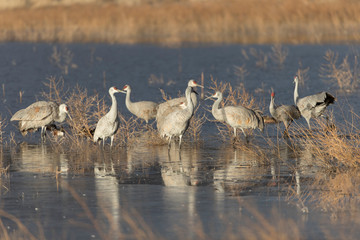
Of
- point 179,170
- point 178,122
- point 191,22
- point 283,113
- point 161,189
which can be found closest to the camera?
point 161,189

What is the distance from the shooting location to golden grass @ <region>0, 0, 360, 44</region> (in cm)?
3875

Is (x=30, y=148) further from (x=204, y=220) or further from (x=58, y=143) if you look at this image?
(x=204, y=220)

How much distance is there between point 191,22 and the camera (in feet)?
143

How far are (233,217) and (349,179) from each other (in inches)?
102

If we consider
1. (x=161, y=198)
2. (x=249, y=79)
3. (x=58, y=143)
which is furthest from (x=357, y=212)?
(x=249, y=79)

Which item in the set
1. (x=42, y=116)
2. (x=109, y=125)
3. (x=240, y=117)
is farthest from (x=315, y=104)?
(x=42, y=116)

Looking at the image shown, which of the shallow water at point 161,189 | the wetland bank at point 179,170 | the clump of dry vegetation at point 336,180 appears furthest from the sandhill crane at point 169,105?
the clump of dry vegetation at point 336,180

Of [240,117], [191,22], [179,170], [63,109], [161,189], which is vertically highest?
[191,22]

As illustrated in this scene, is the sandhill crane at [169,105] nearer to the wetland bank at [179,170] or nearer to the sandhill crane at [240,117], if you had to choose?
the wetland bank at [179,170]

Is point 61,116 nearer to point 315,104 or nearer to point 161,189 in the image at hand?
point 315,104

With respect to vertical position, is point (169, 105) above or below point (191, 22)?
below

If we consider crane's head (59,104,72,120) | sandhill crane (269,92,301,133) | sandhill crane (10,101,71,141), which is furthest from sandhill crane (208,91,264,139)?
sandhill crane (10,101,71,141)

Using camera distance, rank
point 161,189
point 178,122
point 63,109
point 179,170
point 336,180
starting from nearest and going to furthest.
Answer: point 161,189, point 336,180, point 179,170, point 178,122, point 63,109

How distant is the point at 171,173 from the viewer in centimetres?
1148
